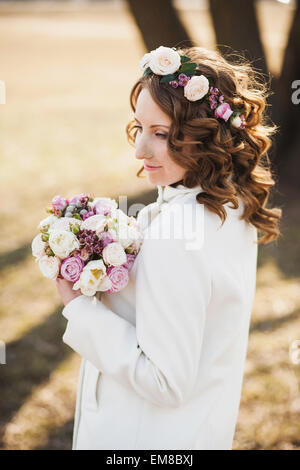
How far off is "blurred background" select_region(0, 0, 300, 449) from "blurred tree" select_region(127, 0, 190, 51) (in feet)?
0.04

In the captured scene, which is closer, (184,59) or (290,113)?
(184,59)

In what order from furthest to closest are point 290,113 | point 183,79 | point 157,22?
1. point 290,113
2. point 157,22
3. point 183,79

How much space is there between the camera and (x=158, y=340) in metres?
1.77

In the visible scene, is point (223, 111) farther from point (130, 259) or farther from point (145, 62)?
point (130, 259)

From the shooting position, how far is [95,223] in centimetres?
197

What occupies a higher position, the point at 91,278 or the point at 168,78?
the point at 168,78

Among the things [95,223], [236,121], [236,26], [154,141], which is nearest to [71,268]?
[95,223]

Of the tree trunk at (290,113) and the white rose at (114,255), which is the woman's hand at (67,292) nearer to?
the white rose at (114,255)

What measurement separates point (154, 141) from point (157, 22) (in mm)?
5301

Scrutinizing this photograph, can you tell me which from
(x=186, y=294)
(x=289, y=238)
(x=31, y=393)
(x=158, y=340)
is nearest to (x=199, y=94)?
(x=186, y=294)

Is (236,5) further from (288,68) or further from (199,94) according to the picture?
(199,94)

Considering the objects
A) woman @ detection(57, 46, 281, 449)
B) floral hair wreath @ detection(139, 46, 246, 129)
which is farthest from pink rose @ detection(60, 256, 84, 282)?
floral hair wreath @ detection(139, 46, 246, 129)
